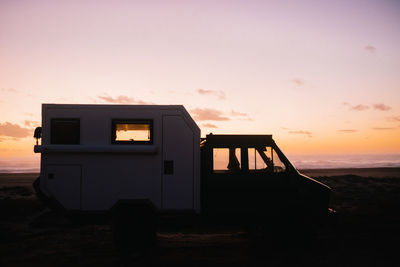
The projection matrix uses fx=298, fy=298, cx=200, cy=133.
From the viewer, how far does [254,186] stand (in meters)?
6.99

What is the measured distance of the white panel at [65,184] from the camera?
665 cm

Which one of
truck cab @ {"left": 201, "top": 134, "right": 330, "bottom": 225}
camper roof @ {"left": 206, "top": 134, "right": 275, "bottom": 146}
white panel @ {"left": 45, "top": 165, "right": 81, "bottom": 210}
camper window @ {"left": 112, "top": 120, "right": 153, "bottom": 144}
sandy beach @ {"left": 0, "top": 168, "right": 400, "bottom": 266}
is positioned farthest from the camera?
camper roof @ {"left": 206, "top": 134, "right": 275, "bottom": 146}

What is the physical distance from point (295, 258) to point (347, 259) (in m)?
1.06

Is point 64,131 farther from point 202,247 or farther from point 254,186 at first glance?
point 254,186

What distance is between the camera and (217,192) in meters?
6.96

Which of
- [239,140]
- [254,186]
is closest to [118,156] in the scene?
[239,140]

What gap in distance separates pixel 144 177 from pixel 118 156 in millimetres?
754

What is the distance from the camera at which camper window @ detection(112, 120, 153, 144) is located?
6.79 m

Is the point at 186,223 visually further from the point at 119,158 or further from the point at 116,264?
the point at 119,158

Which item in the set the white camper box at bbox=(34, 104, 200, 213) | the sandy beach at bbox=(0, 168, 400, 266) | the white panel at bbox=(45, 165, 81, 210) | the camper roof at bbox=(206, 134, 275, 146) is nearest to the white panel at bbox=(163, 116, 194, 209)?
the white camper box at bbox=(34, 104, 200, 213)

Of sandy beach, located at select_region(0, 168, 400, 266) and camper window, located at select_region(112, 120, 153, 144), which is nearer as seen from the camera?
sandy beach, located at select_region(0, 168, 400, 266)

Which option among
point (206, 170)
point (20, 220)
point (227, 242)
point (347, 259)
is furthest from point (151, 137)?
point (20, 220)

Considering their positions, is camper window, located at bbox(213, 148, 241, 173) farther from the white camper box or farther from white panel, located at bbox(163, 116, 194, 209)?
white panel, located at bbox(163, 116, 194, 209)

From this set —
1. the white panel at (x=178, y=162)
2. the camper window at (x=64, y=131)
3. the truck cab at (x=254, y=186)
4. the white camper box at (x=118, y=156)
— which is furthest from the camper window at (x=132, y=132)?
the truck cab at (x=254, y=186)
